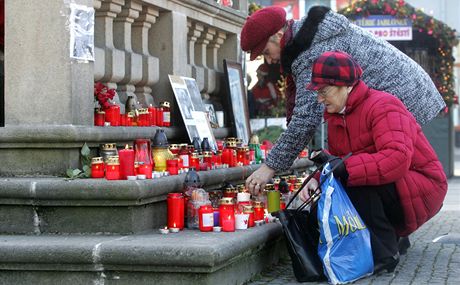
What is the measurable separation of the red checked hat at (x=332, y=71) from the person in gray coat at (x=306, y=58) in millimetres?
371

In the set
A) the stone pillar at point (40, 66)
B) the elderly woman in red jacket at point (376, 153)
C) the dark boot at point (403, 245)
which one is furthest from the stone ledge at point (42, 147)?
the dark boot at point (403, 245)

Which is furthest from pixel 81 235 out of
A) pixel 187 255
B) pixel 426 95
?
pixel 426 95

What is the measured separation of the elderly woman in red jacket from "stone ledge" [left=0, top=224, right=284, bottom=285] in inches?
33.8

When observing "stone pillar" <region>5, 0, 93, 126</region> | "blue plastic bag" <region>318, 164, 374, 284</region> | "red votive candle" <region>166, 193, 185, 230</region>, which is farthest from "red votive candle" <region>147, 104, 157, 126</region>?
"blue plastic bag" <region>318, 164, 374, 284</region>

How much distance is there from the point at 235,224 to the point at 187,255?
102 cm

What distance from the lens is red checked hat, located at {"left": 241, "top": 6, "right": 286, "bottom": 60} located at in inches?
257

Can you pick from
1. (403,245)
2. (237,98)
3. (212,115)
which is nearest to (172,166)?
(403,245)

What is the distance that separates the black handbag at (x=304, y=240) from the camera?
19.4ft

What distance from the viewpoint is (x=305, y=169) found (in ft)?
33.1

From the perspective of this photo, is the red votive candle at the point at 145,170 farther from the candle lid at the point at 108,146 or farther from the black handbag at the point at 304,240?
the black handbag at the point at 304,240

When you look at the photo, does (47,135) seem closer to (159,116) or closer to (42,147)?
(42,147)

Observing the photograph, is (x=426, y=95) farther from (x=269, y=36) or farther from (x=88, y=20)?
(x=88, y=20)

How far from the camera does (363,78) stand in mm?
6809

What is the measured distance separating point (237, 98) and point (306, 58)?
322 centimetres
